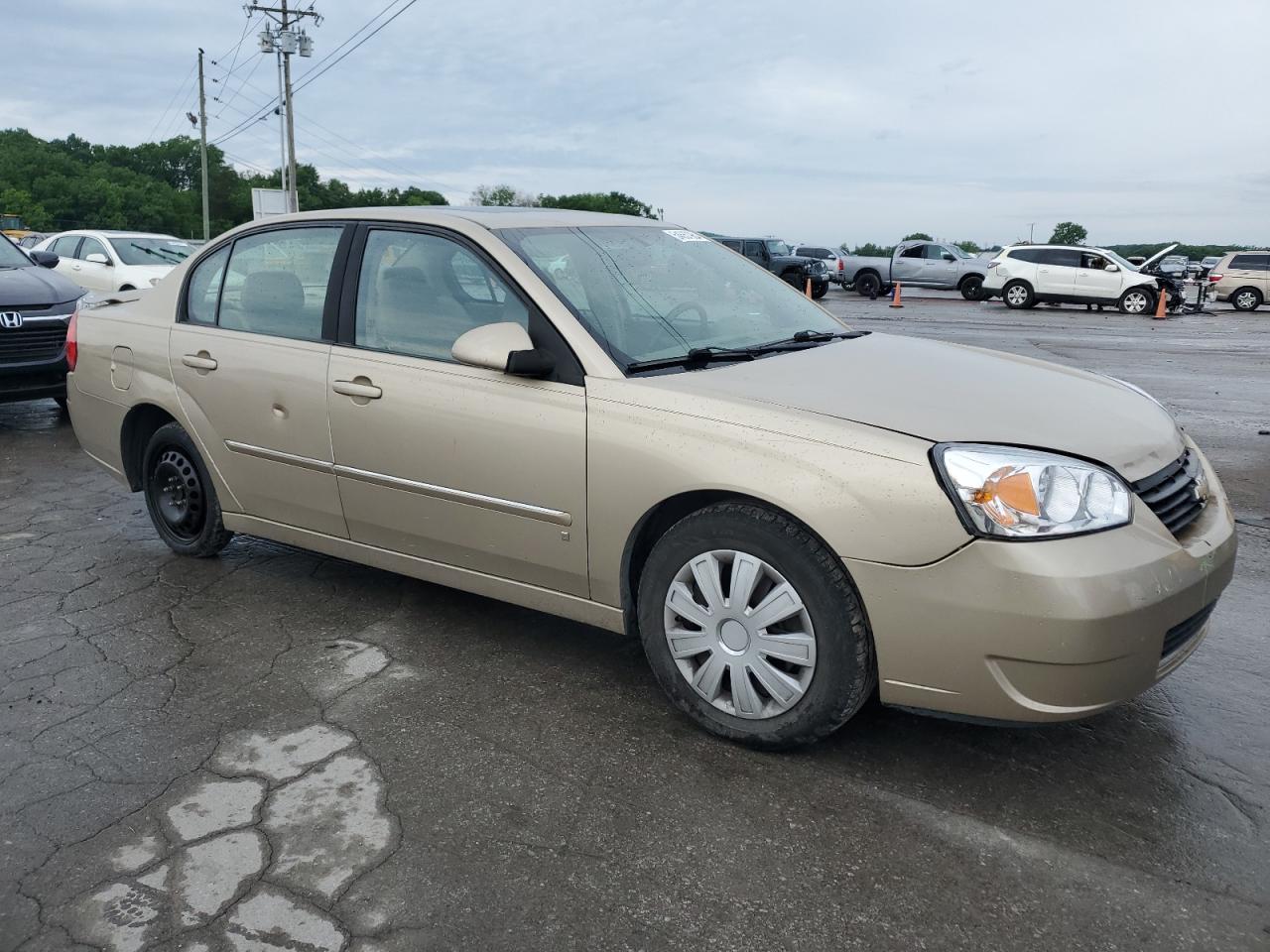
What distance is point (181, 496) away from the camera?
482 cm

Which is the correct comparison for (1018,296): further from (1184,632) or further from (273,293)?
(1184,632)

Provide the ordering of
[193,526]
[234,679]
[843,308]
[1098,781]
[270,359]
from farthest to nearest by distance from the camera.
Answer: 1. [843,308]
2. [193,526]
3. [270,359]
4. [234,679]
5. [1098,781]

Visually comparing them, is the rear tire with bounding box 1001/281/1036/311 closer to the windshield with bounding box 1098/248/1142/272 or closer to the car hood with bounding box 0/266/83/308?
the windshield with bounding box 1098/248/1142/272

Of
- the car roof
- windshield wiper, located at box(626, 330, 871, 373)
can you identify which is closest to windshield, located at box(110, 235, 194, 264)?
the car roof

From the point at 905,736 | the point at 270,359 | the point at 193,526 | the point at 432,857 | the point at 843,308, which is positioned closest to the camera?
A: the point at 432,857

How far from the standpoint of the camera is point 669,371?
130 inches

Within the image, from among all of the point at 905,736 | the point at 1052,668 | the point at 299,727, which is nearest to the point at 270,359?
the point at 299,727

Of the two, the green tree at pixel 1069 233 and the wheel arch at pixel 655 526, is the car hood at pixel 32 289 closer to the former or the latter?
the wheel arch at pixel 655 526

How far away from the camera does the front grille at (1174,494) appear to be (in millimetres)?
2852

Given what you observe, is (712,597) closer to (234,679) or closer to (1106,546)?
(1106,546)

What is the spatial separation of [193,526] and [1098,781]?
388cm

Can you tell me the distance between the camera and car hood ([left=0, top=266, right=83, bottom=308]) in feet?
26.3

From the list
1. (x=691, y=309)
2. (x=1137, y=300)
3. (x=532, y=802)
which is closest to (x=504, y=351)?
(x=691, y=309)

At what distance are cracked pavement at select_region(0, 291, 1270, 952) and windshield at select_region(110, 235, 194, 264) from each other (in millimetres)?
13489
